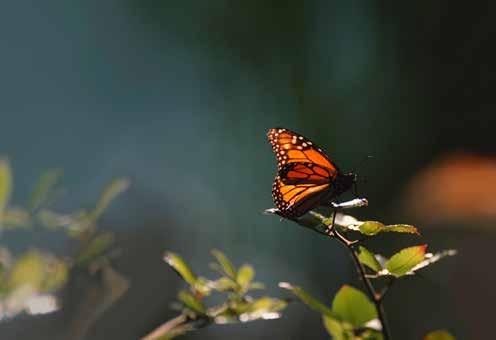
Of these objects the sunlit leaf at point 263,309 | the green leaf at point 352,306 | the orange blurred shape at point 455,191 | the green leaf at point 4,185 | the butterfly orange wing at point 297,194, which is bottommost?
the orange blurred shape at point 455,191

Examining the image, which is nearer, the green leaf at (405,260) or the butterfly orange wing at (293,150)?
the green leaf at (405,260)

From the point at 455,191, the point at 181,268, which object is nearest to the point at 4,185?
the point at 181,268

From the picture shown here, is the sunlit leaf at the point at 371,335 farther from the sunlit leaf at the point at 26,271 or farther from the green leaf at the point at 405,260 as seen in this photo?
the sunlit leaf at the point at 26,271

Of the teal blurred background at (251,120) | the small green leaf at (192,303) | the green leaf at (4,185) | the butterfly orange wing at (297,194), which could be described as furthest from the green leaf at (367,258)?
the teal blurred background at (251,120)

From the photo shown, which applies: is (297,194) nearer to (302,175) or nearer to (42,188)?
(302,175)

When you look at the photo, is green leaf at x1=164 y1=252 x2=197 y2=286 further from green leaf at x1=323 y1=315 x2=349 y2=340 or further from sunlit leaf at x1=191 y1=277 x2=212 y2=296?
green leaf at x1=323 y1=315 x2=349 y2=340

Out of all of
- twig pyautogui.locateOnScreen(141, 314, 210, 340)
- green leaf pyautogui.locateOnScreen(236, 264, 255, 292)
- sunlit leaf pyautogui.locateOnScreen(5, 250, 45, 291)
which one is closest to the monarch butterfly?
green leaf pyautogui.locateOnScreen(236, 264, 255, 292)

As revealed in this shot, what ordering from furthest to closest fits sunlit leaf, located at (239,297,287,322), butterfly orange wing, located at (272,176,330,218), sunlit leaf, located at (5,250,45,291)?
butterfly orange wing, located at (272,176,330,218) < sunlit leaf, located at (239,297,287,322) < sunlit leaf, located at (5,250,45,291)
